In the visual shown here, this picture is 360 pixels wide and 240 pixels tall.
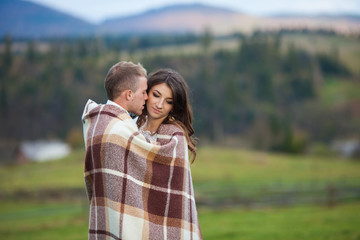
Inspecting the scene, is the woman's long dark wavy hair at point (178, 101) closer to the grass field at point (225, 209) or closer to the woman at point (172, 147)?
the woman at point (172, 147)

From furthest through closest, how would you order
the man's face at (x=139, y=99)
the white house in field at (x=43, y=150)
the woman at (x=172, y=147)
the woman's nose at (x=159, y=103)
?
the white house in field at (x=43, y=150), the woman's nose at (x=159, y=103), the man's face at (x=139, y=99), the woman at (x=172, y=147)

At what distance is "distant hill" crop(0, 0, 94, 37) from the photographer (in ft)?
285

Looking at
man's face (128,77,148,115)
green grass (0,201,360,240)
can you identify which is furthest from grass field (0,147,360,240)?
man's face (128,77,148,115)

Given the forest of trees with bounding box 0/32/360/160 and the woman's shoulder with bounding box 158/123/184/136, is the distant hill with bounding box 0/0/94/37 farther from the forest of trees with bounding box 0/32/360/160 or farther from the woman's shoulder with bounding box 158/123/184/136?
the woman's shoulder with bounding box 158/123/184/136

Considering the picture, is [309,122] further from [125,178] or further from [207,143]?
[125,178]

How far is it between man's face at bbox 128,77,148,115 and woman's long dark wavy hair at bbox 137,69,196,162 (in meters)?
0.17

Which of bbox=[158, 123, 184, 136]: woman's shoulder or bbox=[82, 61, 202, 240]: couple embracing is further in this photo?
bbox=[158, 123, 184, 136]: woman's shoulder

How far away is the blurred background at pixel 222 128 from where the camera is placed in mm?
20516

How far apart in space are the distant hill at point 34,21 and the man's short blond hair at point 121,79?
3218 inches

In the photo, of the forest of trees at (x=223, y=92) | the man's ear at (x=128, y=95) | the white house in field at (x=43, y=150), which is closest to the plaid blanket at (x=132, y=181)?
the man's ear at (x=128, y=95)

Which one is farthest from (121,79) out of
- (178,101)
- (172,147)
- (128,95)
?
(172,147)

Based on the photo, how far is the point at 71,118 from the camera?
75875 mm

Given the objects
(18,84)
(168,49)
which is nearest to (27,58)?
(18,84)

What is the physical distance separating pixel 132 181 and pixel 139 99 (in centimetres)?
70
